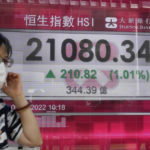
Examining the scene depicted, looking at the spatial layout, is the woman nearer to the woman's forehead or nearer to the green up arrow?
the woman's forehead

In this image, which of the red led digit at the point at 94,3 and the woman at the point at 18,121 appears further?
the red led digit at the point at 94,3

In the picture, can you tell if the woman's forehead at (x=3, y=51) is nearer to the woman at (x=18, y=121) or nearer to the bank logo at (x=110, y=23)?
the woman at (x=18, y=121)

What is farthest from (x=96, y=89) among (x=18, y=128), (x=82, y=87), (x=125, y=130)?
(x=18, y=128)

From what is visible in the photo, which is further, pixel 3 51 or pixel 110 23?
pixel 110 23

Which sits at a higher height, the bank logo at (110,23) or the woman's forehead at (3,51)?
the bank logo at (110,23)

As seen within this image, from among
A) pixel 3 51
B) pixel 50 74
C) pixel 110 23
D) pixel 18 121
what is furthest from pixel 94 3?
pixel 18 121

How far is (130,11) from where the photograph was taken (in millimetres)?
3279

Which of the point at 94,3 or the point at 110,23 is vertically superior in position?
the point at 94,3

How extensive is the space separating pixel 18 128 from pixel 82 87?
921 mm

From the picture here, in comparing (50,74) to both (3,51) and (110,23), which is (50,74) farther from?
(3,51)

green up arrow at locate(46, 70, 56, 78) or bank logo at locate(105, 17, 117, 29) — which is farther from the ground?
bank logo at locate(105, 17, 117, 29)

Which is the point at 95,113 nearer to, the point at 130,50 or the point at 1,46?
the point at 130,50

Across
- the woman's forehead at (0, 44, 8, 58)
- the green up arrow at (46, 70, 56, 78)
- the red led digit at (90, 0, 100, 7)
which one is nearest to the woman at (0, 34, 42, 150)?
the woman's forehead at (0, 44, 8, 58)

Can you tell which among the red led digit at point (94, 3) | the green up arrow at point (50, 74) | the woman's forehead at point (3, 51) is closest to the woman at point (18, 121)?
the woman's forehead at point (3, 51)
